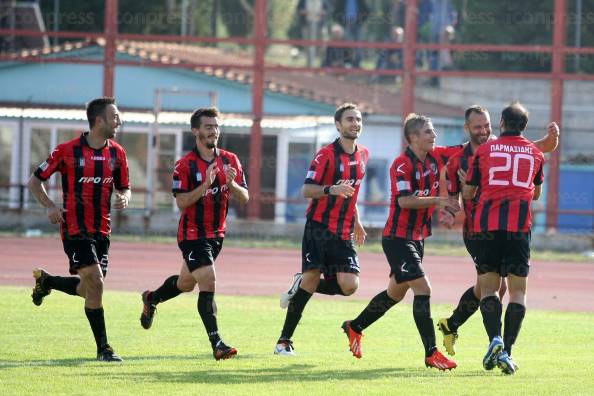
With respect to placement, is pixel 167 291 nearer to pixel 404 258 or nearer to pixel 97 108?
pixel 97 108

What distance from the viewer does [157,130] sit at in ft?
84.2

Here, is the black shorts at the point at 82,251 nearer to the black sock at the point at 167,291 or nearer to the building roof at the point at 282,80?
the black sock at the point at 167,291

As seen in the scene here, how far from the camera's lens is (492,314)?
30.5ft

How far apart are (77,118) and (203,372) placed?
20014 mm

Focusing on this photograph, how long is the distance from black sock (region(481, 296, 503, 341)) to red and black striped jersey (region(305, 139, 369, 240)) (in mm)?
1552

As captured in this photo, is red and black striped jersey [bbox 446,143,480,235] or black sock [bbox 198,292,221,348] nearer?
black sock [bbox 198,292,221,348]

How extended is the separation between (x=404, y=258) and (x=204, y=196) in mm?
1737

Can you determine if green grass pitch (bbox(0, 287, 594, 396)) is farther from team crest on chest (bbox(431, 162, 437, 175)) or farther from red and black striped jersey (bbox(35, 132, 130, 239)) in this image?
team crest on chest (bbox(431, 162, 437, 175))

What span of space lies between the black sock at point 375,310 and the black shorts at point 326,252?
0.33 metres

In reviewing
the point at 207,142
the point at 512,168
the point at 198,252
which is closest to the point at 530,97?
the point at 207,142

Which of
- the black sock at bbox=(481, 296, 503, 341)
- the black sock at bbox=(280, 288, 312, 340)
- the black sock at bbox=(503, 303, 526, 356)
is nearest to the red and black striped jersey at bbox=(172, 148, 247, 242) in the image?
the black sock at bbox=(280, 288, 312, 340)

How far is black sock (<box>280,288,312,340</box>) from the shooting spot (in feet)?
33.8

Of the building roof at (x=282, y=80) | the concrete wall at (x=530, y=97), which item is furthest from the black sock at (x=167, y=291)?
the concrete wall at (x=530, y=97)

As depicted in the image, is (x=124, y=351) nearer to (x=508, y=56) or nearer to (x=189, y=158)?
(x=189, y=158)
